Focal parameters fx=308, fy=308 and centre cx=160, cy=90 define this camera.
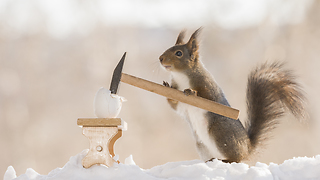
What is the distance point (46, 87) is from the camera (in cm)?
246

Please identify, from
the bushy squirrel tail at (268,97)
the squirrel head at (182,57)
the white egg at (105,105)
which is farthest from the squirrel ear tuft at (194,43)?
the white egg at (105,105)

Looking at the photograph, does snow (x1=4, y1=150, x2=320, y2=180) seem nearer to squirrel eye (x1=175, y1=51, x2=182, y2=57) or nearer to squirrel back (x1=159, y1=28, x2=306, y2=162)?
squirrel back (x1=159, y1=28, x2=306, y2=162)

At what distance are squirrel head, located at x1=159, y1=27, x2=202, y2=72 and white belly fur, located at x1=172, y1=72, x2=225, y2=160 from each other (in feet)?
0.11

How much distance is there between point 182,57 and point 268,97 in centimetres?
38

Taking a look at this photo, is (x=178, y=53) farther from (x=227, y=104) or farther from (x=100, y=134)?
(x=100, y=134)

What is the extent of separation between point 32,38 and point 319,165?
88.9 inches

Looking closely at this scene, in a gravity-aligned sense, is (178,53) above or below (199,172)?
above

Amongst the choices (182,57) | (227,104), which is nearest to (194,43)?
(182,57)

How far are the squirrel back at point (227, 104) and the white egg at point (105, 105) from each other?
25 cm

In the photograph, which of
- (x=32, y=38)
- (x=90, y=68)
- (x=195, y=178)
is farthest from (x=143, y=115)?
(x=195, y=178)

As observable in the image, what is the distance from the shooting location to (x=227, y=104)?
1.24 meters

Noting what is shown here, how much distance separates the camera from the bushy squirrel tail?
3.92 ft

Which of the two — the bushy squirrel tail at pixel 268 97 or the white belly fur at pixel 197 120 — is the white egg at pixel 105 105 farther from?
the bushy squirrel tail at pixel 268 97

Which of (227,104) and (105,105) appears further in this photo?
(227,104)
